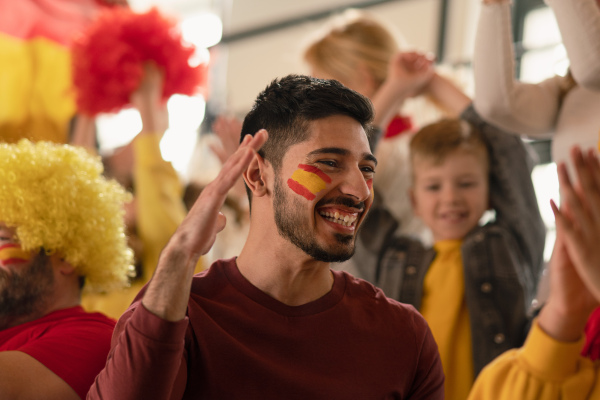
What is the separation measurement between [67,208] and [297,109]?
2.19 ft

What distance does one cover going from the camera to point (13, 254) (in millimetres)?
1668

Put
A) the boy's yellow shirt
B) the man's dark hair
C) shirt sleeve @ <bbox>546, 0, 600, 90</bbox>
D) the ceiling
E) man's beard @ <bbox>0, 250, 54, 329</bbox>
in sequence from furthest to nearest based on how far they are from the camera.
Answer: the ceiling
the boy's yellow shirt
shirt sleeve @ <bbox>546, 0, 600, 90</bbox>
man's beard @ <bbox>0, 250, 54, 329</bbox>
the man's dark hair

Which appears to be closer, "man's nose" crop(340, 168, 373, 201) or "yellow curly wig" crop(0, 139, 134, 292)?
"man's nose" crop(340, 168, 373, 201)

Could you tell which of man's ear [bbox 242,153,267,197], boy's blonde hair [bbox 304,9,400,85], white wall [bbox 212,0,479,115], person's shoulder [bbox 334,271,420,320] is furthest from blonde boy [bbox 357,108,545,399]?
white wall [bbox 212,0,479,115]

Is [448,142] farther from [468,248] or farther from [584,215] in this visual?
[584,215]

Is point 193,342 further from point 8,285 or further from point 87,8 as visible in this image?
point 87,8

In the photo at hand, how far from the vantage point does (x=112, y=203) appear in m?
1.87

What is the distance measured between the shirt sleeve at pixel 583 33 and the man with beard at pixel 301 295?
2.03 feet

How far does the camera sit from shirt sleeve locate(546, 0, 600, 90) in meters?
1.76

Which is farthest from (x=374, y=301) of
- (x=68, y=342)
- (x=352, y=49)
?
(x=352, y=49)

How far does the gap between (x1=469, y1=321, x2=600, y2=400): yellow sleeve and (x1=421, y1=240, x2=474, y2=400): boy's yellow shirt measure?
0.38 meters

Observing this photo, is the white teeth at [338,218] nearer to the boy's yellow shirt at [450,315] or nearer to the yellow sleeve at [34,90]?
the boy's yellow shirt at [450,315]

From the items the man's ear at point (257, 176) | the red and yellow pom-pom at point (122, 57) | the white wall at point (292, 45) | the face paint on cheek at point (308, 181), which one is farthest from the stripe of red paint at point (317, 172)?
the white wall at point (292, 45)

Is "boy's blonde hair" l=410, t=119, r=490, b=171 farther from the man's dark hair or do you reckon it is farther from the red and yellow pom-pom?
the red and yellow pom-pom
